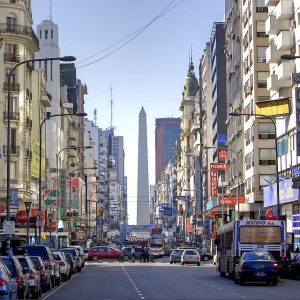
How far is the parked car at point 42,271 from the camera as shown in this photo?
112 ft

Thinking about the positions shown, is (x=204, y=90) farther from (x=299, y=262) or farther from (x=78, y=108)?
(x=299, y=262)

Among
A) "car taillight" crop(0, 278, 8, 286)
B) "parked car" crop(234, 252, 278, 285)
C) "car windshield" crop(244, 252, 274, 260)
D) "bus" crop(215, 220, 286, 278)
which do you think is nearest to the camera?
"car taillight" crop(0, 278, 8, 286)

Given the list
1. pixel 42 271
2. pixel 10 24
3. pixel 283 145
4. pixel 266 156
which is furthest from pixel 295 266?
pixel 10 24

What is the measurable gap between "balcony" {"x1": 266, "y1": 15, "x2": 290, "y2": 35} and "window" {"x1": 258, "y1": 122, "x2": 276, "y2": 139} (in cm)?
1318

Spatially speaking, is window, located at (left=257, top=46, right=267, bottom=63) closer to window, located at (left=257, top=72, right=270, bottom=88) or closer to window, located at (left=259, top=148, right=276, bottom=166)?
window, located at (left=257, top=72, right=270, bottom=88)

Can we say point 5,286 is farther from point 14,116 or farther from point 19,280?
point 14,116

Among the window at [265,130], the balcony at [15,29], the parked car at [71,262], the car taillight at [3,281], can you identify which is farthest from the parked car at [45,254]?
the balcony at [15,29]

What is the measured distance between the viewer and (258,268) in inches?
1548

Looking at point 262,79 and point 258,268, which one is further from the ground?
point 262,79

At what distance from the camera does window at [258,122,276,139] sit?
277 ft

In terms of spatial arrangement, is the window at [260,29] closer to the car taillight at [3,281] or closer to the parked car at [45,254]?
the parked car at [45,254]

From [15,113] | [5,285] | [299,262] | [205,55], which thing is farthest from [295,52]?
[205,55]

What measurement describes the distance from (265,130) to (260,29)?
390 inches

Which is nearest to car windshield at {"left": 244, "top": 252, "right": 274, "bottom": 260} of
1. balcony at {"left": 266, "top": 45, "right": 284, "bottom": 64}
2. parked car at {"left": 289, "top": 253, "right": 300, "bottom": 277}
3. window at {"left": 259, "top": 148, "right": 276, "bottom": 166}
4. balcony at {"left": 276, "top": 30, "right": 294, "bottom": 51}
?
parked car at {"left": 289, "top": 253, "right": 300, "bottom": 277}
